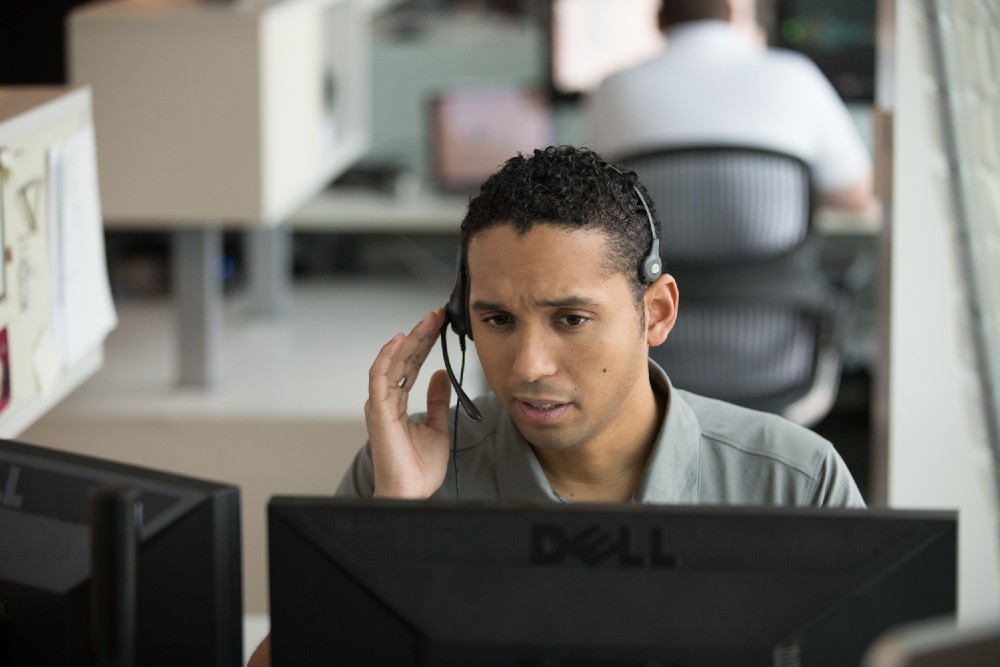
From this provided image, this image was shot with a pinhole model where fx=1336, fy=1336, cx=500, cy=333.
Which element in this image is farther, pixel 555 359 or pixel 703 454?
pixel 703 454

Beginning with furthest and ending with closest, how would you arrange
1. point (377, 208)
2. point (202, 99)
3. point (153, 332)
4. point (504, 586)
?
A: point (377, 208) < point (153, 332) < point (202, 99) < point (504, 586)

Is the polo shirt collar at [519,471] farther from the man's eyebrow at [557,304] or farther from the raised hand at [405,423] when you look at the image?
the man's eyebrow at [557,304]

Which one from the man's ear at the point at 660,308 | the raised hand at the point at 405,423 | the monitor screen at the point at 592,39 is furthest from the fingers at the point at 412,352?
the monitor screen at the point at 592,39

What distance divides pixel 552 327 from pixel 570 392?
6cm

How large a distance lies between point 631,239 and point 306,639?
510 mm

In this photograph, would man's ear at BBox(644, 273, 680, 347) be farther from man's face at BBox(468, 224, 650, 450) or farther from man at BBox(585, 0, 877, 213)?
man at BBox(585, 0, 877, 213)

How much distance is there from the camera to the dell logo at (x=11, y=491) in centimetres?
96

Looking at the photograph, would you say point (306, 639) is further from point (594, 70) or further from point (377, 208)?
point (594, 70)

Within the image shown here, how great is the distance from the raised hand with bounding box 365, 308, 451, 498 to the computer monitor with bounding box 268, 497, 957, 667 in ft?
1.25

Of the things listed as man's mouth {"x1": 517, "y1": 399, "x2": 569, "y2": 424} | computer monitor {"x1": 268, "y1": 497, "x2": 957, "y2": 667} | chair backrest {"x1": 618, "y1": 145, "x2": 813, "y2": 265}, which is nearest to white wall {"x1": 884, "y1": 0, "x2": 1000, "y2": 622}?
chair backrest {"x1": 618, "y1": 145, "x2": 813, "y2": 265}

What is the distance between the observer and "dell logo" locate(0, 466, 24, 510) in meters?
0.96

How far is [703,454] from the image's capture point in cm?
128

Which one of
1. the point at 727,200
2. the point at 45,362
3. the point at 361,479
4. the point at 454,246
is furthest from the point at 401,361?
the point at 454,246

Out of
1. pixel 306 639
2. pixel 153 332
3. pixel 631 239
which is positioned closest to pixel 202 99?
pixel 153 332
